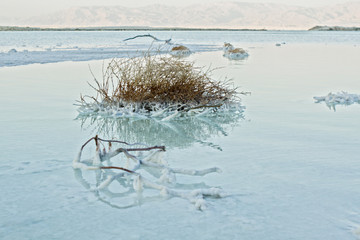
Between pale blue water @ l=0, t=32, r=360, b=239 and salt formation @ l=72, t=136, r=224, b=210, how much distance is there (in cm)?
8

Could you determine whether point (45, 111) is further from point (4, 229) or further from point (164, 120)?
point (4, 229)

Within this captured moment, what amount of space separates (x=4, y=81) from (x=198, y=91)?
689 centimetres

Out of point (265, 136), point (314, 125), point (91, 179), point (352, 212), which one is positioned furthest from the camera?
point (314, 125)

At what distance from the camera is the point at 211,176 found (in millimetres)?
4383

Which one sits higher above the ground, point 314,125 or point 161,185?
point 314,125

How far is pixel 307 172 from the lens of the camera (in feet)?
14.9

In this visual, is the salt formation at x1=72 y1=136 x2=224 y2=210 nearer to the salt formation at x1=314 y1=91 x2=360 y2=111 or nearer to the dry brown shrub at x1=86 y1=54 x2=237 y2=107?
the dry brown shrub at x1=86 y1=54 x2=237 y2=107

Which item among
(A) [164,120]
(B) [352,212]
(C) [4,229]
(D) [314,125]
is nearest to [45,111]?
(A) [164,120]

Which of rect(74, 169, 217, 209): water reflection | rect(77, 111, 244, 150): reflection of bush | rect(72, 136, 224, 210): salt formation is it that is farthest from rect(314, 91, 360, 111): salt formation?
rect(74, 169, 217, 209): water reflection

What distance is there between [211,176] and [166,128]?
2490 mm

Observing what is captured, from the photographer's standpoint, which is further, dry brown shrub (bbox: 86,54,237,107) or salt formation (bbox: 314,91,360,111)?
salt formation (bbox: 314,91,360,111)

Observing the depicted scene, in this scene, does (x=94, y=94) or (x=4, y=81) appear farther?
(x=4, y=81)

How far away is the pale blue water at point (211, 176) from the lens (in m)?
3.22

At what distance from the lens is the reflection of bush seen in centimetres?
603
